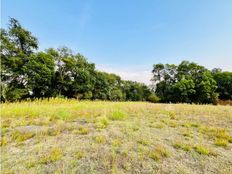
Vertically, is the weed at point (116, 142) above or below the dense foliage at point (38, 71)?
below

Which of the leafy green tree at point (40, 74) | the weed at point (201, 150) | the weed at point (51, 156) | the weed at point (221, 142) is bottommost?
the weed at point (51, 156)

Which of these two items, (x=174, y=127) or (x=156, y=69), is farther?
(x=156, y=69)

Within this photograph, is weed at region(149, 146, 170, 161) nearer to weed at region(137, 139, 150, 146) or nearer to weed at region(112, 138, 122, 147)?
weed at region(137, 139, 150, 146)

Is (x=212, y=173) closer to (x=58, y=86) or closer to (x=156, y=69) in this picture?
(x=58, y=86)

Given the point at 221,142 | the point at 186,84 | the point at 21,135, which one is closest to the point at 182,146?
the point at 221,142

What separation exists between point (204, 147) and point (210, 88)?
34736 mm

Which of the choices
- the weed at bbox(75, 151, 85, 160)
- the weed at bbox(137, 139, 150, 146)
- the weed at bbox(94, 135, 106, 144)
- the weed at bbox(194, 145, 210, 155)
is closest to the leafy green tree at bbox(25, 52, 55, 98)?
the weed at bbox(94, 135, 106, 144)

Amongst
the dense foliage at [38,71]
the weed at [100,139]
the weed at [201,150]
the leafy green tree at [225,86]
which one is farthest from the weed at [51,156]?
the leafy green tree at [225,86]

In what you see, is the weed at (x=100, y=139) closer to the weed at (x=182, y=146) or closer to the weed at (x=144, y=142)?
the weed at (x=144, y=142)

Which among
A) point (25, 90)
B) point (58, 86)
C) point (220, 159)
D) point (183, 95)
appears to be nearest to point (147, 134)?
point (220, 159)

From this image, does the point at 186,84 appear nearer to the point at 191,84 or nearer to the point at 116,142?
the point at 191,84

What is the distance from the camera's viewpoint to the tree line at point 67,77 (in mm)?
20250

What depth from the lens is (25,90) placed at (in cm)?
2028

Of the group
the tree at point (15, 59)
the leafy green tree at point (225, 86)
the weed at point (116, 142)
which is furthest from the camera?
the leafy green tree at point (225, 86)
